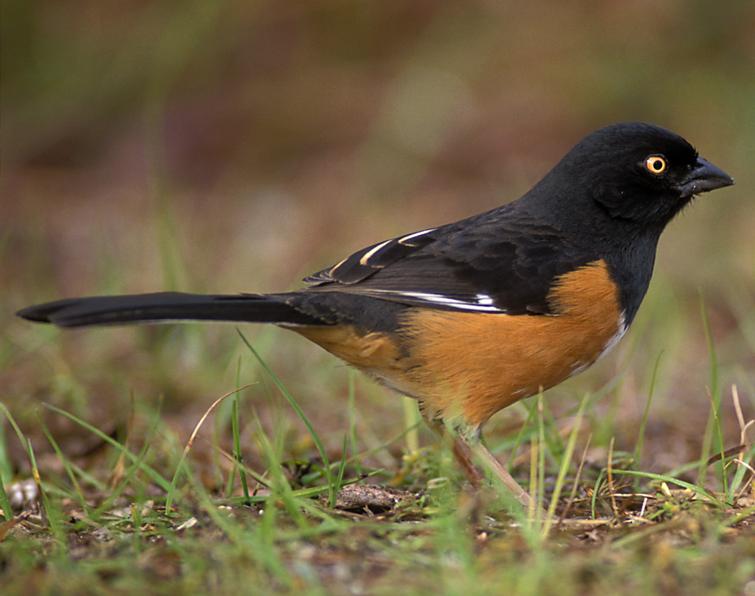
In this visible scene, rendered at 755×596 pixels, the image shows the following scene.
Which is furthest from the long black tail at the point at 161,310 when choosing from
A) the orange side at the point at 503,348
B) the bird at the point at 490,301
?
the orange side at the point at 503,348

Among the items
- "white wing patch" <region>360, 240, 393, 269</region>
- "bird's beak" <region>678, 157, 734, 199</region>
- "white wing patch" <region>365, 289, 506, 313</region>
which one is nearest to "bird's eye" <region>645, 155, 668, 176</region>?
"bird's beak" <region>678, 157, 734, 199</region>

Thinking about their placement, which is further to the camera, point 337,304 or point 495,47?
point 495,47

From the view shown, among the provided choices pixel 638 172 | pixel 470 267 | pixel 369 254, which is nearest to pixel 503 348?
pixel 470 267

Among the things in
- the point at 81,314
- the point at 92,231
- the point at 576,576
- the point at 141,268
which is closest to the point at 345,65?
the point at 92,231

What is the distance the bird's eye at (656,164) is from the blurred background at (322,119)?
243 centimetres

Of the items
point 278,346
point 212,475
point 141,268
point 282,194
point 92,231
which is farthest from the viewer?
point 282,194

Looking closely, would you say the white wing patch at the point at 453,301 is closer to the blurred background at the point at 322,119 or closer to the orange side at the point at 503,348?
the orange side at the point at 503,348

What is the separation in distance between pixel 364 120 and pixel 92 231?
254cm

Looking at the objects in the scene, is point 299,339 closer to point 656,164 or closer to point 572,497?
point 656,164

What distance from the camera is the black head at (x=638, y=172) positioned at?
4090 millimetres

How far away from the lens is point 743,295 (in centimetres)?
632

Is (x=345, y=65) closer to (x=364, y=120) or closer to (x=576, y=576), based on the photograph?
(x=364, y=120)

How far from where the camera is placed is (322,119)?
9375 millimetres

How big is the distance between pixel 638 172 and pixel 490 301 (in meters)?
0.82
